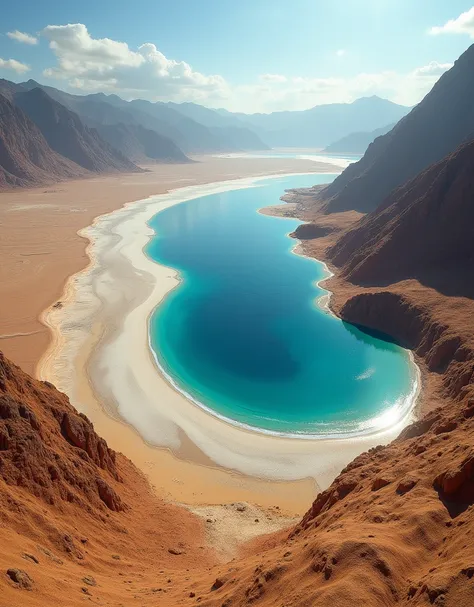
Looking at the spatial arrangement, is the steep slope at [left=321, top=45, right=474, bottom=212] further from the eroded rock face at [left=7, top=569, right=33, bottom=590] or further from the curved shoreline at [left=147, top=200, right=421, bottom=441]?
the eroded rock face at [left=7, top=569, right=33, bottom=590]

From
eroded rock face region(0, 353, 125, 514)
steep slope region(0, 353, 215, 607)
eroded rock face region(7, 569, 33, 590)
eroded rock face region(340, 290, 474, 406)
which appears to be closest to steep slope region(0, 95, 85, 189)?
eroded rock face region(340, 290, 474, 406)

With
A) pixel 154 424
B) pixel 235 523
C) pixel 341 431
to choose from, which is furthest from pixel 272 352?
pixel 235 523

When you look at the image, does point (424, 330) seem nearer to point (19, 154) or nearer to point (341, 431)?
point (341, 431)

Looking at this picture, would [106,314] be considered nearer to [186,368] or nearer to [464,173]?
[186,368]

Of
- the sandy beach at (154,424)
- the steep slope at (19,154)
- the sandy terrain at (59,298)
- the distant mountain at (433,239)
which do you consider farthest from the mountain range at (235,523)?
the steep slope at (19,154)

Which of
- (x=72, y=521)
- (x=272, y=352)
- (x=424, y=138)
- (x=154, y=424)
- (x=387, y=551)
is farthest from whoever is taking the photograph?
(x=424, y=138)

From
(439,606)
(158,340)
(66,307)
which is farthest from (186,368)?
(439,606)
